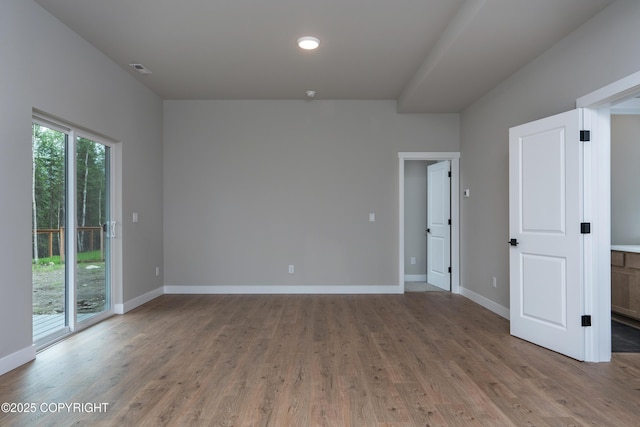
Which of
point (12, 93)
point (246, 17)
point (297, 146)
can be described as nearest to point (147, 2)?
point (246, 17)

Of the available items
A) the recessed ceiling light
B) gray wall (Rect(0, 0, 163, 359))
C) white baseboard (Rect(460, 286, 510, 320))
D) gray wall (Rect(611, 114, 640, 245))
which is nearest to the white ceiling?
the recessed ceiling light

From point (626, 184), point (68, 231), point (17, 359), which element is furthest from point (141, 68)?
point (626, 184)

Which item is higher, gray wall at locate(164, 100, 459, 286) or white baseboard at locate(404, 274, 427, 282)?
gray wall at locate(164, 100, 459, 286)

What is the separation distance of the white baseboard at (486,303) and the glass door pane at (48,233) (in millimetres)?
4578

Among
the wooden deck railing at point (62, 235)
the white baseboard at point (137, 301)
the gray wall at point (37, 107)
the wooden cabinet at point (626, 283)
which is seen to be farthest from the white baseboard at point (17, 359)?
the wooden cabinet at point (626, 283)

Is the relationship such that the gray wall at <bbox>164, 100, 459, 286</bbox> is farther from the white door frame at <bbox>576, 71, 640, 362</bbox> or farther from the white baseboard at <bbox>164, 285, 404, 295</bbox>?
the white door frame at <bbox>576, 71, 640, 362</bbox>

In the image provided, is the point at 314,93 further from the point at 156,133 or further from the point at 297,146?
the point at 156,133

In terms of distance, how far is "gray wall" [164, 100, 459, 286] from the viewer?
5645 mm

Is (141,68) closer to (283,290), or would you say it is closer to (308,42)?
(308,42)

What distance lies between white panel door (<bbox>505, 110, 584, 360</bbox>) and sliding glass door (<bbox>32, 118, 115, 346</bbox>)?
4285mm

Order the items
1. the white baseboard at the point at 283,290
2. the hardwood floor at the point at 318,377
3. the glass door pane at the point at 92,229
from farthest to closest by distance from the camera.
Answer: the white baseboard at the point at 283,290, the glass door pane at the point at 92,229, the hardwood floor at the point at 318,377

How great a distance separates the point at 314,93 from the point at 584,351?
13.7 ft

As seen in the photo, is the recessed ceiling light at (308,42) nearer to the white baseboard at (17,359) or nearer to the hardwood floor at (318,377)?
the hardwood floor at (318,377)

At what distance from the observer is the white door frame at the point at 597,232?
2.96 m
